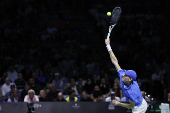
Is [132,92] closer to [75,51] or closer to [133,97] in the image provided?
[133,97]

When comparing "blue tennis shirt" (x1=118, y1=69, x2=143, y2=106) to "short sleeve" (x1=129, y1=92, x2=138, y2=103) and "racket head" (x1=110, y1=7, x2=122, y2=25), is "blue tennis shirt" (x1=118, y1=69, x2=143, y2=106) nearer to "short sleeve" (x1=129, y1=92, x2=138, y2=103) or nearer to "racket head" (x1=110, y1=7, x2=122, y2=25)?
"short sleeve" (x1=129, y1=92, x2=138, y2=103)

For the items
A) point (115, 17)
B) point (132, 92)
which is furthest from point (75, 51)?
point (132, 92)

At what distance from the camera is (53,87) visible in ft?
40.9

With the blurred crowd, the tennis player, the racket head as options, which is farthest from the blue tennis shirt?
the blurred crowd

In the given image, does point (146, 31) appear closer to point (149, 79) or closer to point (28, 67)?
point (149, 79)

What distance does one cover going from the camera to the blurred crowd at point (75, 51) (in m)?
13.1

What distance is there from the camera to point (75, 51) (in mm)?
15180

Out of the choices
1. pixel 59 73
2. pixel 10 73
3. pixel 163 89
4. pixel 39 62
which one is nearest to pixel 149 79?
pixel 163 89

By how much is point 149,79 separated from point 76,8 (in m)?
6.44

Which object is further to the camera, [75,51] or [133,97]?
[75,51]

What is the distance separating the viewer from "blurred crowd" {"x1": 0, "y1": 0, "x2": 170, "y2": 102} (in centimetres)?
1305

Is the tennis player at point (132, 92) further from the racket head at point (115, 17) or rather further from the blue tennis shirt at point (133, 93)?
the racket head at point (115, 17)

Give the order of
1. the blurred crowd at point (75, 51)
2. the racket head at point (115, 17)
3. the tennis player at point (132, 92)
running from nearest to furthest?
1. the tennis player at point (132, 92)
2. the racket head at point (115, 17)
3. the blurred crowd at point (75, 51)

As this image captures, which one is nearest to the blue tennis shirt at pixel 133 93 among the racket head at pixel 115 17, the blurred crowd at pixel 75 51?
the racket head at pixel 115 17
